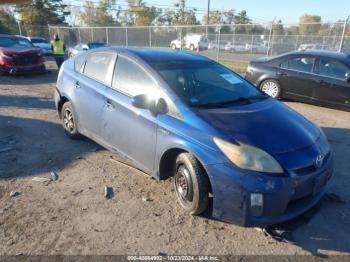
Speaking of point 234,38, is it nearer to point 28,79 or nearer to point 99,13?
point 28,79

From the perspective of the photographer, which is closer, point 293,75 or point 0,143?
point 0,143

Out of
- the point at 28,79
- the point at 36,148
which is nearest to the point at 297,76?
the point at 36,148

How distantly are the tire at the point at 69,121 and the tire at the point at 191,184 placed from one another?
2549 millimetres

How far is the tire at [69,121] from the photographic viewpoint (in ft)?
17.7

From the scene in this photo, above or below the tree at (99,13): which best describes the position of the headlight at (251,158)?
below

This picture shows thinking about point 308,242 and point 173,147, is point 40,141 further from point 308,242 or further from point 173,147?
point 308,242

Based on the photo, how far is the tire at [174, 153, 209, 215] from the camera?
3223 mm

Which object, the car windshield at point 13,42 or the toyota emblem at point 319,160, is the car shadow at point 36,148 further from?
the car windshield at point 13,42

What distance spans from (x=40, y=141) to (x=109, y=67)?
85.0 inches

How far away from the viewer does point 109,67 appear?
457 cm

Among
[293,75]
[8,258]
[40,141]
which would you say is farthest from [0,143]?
[293,75]

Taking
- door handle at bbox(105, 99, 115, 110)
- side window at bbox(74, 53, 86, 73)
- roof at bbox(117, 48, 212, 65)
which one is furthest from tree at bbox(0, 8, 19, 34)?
door handle at bbox(105, 99, 115, 110)

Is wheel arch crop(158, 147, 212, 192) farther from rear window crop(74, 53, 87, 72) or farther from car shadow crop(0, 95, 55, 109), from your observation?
car shadow crop(0, 95, 55, 109)

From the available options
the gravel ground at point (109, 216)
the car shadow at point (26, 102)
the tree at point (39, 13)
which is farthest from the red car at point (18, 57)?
the tree at point (39, 13)
